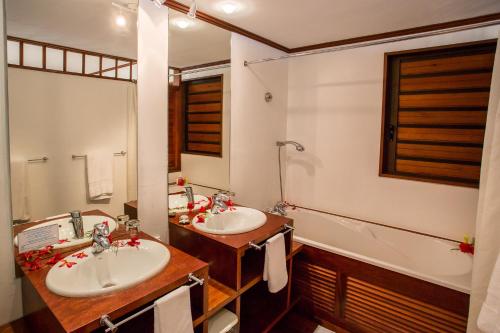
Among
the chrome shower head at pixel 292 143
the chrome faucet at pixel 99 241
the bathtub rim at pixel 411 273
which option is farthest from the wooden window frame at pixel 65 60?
the bathtub rim at pixel 411 273

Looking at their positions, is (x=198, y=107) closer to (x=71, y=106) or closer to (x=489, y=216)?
(x=71, y=106)

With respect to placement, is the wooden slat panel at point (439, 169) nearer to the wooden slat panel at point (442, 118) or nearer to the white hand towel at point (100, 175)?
the wooden slat panel at point (442, 118)

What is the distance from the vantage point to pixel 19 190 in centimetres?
137

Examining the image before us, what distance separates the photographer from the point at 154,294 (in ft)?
3.89

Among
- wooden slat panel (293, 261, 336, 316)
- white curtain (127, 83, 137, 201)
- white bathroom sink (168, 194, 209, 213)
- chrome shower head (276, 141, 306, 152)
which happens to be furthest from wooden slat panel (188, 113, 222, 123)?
wooden slat panel (293, 261, 336, 316)

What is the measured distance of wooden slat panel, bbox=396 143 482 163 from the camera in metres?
2.29

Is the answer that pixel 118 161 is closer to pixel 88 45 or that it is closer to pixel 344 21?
pixel 88 45

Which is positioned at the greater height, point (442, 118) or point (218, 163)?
point (442, 118)

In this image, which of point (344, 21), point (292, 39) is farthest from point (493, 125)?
point (292, 39)

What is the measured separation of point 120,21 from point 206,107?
0.81 m

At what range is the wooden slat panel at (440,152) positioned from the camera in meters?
2.29

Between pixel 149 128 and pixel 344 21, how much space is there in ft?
5.52

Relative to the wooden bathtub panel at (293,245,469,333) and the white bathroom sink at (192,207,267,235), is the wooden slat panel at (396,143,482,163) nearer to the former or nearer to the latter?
the wooden bathtub panel at (293,245,469,333)

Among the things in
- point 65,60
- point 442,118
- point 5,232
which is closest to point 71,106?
point 65,60
